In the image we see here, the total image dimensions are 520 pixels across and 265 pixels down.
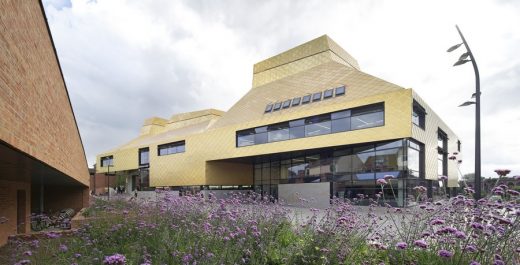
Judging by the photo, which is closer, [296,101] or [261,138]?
[296,101]

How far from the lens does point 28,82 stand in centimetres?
444

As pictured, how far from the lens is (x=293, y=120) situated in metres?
25.7

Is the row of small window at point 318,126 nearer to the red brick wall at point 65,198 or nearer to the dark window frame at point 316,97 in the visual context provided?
the dark window frame at point 316,97

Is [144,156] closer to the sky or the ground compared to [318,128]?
closer to the ground

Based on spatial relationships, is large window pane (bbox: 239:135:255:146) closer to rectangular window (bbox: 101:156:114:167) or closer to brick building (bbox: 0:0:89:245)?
brick building (bbox: 0:0:89:245)

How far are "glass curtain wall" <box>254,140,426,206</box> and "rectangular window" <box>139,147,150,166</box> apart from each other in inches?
842

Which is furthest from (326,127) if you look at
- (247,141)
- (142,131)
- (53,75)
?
(142,131)

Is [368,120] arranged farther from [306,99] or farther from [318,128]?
[306,99]

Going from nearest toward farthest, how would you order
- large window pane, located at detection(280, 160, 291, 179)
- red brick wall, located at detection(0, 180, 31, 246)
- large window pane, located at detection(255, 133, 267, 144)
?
red brick wall, located at detection(0, 180, 31, 246), large window pane, located at detection(255, 133, 267, 144), large window pane, located at detection(280, 160, 291, 179)

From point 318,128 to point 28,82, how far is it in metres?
21.1

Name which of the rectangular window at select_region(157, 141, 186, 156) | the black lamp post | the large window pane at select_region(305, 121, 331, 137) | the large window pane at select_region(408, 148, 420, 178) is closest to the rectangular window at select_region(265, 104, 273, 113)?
the large window pane at select_region(305, 121, 331, 137)

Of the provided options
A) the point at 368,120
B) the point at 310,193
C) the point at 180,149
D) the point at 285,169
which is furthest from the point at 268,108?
the point at 180,149

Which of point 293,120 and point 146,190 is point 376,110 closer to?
point 293,120

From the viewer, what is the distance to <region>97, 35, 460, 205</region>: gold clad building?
2125 centimetres
